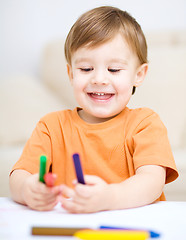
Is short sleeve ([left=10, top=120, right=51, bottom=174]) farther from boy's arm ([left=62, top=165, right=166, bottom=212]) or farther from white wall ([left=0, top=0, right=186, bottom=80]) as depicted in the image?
white wall ([left=0, top=0, right=186, bottom=80])

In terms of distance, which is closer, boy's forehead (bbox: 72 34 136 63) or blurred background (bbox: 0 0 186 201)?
boy's forehead (bbox: 72 34 136 63)

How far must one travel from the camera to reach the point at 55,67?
2.11 meters

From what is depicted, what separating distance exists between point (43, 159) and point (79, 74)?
1.25 ft

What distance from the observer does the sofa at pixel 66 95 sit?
5.48ft

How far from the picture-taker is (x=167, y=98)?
1775 mm

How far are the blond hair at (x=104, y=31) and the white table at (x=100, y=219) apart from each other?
374 mm

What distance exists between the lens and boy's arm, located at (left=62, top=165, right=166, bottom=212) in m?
0.61

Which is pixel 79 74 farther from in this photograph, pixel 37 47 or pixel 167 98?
pixel 37 47

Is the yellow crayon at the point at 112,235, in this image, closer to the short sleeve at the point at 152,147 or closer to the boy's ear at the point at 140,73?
the short sleeve at the point at 152,147

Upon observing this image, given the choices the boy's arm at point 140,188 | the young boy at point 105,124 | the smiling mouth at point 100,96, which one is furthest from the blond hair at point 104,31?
the boy's arm at point 140,188

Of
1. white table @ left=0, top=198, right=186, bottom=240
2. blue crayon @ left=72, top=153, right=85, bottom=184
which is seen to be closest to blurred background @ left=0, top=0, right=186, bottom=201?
white table @ left=0, top=198, right=186, bottom=240

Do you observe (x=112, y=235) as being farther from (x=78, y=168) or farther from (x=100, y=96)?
(x=100, y=96)

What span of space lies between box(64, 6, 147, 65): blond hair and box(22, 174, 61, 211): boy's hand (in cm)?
34

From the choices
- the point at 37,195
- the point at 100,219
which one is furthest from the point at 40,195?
the point at 100,219
